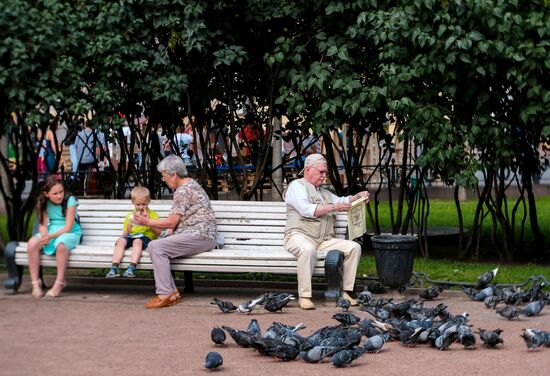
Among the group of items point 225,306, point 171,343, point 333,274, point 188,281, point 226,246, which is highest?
point 226,246

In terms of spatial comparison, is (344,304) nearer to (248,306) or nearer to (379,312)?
(379,312)

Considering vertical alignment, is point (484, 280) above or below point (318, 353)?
above

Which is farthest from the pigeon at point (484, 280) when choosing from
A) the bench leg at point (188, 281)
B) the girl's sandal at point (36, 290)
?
the girl's sandal at point (36, 290)

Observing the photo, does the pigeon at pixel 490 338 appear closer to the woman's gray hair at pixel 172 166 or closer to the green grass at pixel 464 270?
the green grass at pixel 464 270

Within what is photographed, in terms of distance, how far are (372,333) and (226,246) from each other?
3016 mm

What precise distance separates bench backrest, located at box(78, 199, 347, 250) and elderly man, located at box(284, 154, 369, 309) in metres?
0.33

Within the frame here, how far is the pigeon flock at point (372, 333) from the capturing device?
24.9ft

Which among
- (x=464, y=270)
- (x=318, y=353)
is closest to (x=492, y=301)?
(x=464, y=270)

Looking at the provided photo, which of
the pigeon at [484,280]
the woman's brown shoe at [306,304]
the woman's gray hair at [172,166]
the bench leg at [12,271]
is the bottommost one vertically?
the woman's brown shoe at [306,304]

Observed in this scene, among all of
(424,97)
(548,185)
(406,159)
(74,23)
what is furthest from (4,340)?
(548,185)

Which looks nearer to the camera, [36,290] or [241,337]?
[241,337]

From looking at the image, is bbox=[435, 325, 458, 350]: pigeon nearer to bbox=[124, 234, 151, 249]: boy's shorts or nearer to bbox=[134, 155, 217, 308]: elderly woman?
bbox=[134, 155, 217, 308]: elderly woman

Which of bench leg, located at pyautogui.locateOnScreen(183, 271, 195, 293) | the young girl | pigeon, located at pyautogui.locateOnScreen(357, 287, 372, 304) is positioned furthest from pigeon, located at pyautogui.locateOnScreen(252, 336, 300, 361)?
the young girl

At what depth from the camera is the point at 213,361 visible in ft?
23.8
